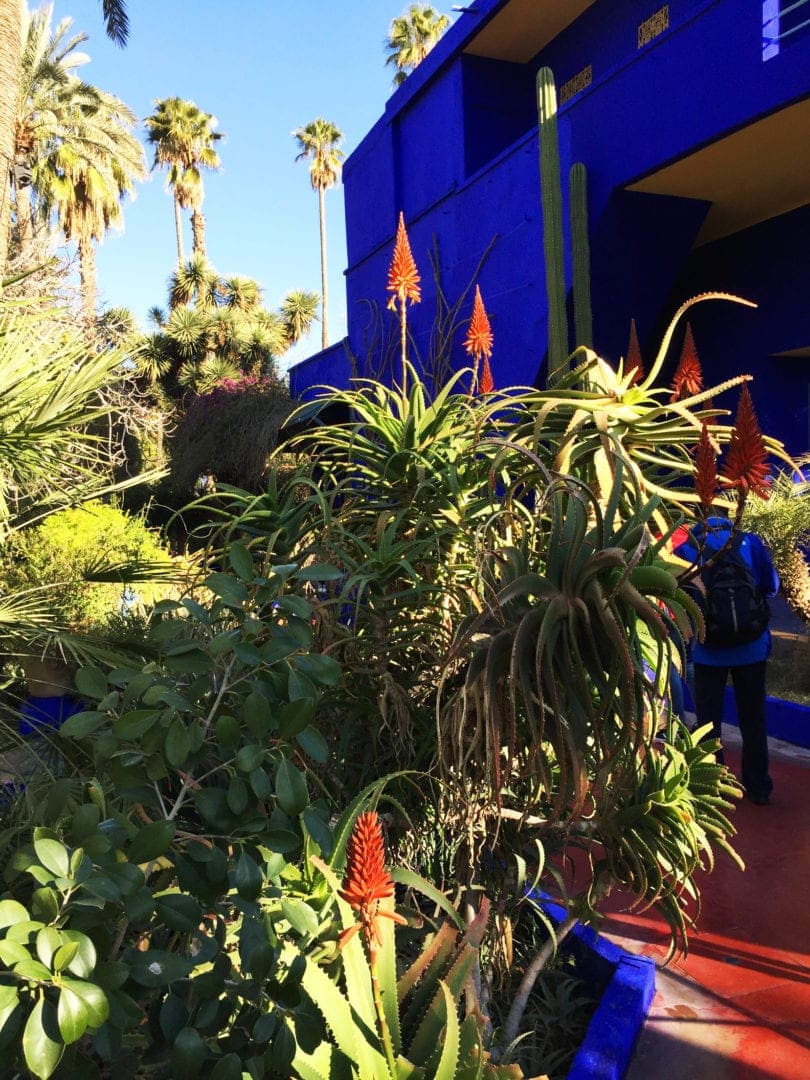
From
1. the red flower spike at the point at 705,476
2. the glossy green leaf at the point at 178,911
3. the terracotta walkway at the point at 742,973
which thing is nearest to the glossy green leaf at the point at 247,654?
the glossy green leaf at the point at 178,911

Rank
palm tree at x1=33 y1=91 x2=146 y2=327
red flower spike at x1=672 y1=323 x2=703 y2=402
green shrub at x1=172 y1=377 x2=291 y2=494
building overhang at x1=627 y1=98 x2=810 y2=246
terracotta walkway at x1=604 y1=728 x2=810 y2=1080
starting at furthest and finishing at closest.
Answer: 1. palm tree at x1=33 y1=91 x2=146 y2=327
2. green shrub at x1=172 y1=377 x2=291 y2=494
3. building overhang at x1=627 y1=98 x2=810 y2=246
4. terracotta walkway at x1=604 y1=728 x2=810 y2=1080
5. red flower spike at x1=672 y1=323 x2=703 y2=402

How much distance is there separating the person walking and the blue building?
13.2 ft

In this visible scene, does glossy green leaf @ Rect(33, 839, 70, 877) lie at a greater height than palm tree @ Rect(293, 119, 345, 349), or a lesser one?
lesser

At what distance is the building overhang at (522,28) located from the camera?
9.85 m

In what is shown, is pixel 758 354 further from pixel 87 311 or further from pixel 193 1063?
pixel 193 1063

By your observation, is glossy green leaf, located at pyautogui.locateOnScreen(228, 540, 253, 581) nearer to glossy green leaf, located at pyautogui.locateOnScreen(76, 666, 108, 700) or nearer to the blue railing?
glossy green leaf, located at pyautogui.locateOnScreen(76, 666, 108, 700)

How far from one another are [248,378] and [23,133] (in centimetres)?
629

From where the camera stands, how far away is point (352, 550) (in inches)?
89.0

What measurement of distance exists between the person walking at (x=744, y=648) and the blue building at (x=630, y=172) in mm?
4020

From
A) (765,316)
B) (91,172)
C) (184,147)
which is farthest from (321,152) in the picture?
(765,316)

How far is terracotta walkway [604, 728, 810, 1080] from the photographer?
2.41 metres

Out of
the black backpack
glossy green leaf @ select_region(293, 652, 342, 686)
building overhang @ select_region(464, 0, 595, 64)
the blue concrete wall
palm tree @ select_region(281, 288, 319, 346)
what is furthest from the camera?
palm tree @ select_region(281, 288, 319, 346)

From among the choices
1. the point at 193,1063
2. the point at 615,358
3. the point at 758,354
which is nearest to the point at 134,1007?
the point at 193,1063

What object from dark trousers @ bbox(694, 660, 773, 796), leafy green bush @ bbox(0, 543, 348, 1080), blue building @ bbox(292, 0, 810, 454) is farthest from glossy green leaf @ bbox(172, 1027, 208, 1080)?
blue building @ bbox(292, 0, 810, 454)
